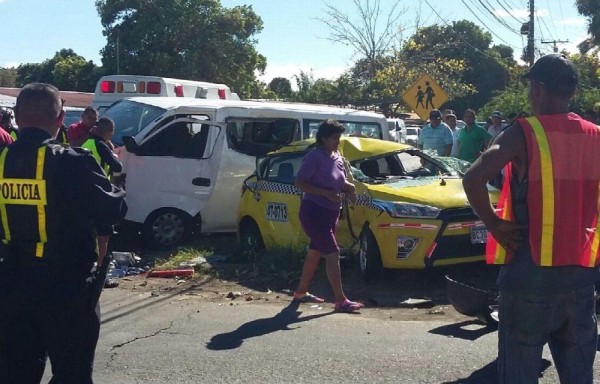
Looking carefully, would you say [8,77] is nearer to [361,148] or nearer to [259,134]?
[259,134]

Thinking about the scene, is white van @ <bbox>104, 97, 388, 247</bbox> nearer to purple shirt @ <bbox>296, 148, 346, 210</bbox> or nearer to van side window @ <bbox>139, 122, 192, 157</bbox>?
van side window @ <bbox>139, 122, 192, 157</bbox>

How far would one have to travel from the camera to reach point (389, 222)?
820cm

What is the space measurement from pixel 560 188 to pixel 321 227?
420cm

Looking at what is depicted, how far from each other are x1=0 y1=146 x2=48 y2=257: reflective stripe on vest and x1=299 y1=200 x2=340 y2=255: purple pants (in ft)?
13.3

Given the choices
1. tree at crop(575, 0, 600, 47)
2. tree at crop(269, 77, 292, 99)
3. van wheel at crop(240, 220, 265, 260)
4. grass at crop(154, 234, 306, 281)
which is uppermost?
tree at crop(575, 0, 600, 47)

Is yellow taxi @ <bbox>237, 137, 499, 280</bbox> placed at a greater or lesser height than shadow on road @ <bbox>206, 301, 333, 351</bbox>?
greater

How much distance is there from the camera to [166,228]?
429 inches

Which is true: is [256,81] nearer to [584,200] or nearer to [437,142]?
[437,142]

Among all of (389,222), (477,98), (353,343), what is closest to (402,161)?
(389,222)

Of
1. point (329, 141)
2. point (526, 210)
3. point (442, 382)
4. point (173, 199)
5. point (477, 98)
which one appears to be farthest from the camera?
point (477, 98)

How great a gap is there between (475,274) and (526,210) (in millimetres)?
5337

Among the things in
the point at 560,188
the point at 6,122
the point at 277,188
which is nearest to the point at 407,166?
the point at 277,188

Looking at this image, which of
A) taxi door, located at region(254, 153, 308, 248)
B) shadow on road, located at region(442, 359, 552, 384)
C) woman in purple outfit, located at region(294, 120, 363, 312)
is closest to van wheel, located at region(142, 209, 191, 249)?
taxi door, located at region(254, 153, 308, 248)

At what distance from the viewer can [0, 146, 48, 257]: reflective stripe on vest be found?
3.64 metres
